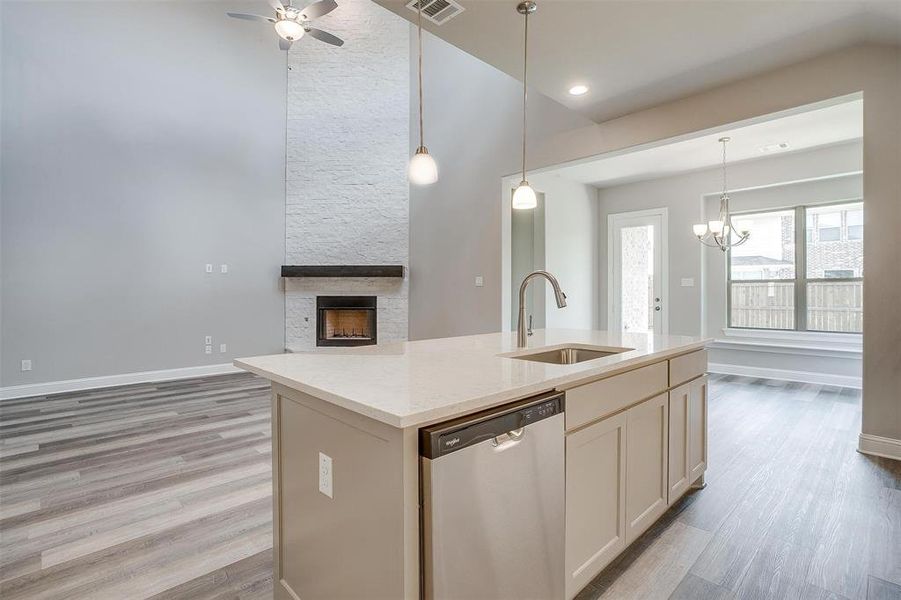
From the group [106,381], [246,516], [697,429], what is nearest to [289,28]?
[246,516]

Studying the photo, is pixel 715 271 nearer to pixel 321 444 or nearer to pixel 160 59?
pixel 321 444

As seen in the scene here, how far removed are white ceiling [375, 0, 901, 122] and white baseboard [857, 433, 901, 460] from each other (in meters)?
2.58

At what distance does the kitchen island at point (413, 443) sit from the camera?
1077 mm

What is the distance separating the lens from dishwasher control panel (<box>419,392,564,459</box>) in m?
1.06

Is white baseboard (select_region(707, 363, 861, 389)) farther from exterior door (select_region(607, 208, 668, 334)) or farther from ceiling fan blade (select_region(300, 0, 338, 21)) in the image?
ceiling fan blade (select_region(300, 0, 338, 21))

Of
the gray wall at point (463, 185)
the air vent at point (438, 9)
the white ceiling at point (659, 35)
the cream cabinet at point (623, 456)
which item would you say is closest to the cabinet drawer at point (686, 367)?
the cream cabinet at point (623, 456)

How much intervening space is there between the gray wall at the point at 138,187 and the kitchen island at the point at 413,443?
4.55m

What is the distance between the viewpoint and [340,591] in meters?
1.26

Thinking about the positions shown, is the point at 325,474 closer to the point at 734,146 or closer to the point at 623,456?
the point at 623,456

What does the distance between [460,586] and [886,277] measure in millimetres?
3512

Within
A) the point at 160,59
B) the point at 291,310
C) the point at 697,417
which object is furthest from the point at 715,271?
the point at 160,59

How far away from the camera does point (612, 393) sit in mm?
1697

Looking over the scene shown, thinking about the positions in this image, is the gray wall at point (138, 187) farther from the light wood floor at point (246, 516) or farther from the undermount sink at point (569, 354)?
the undermount sink at point (569, 354)

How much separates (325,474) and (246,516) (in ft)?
4.23
